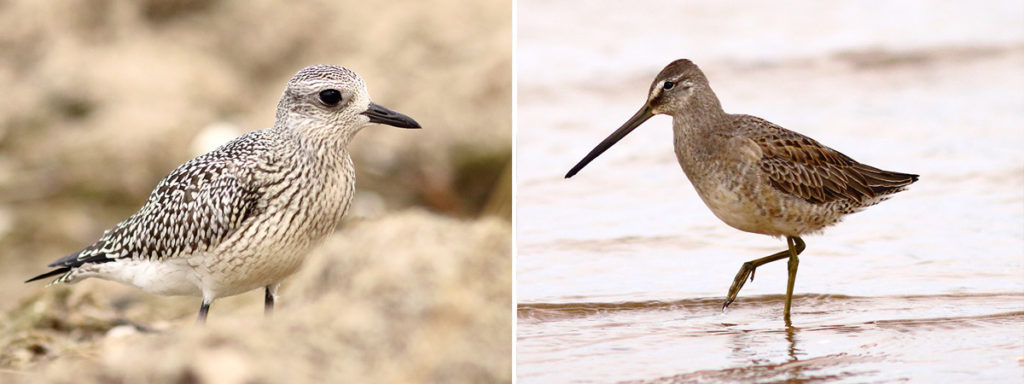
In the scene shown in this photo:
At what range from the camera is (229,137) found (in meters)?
4.68

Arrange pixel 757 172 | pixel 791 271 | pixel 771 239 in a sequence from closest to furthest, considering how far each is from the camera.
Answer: pixel 757 172
pixel 791 271
pixel 771 239

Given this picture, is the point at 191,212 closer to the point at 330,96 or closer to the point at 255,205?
the point at 255,205

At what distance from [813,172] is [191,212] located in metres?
1.62

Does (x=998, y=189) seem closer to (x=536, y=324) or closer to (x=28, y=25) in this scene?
(x=536, y=324)

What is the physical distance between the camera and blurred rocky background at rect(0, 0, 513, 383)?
2.72m

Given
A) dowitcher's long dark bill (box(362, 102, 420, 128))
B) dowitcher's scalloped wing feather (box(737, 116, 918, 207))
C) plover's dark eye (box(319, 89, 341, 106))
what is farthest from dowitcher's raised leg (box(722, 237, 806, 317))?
plover's dark eye (box(319, 89, 341, 106))

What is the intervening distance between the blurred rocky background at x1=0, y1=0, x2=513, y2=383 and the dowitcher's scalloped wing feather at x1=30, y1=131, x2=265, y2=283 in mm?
215

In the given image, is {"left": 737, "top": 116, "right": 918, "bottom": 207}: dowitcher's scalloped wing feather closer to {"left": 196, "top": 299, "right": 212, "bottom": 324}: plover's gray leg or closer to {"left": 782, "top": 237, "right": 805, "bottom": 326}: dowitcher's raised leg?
{"left": 782, "top": 237, "right": 805, "bottom": 326}: dowitcher's raised leg

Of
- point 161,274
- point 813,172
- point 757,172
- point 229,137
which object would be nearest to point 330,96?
point 161,274

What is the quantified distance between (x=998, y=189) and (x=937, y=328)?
1.15 meters

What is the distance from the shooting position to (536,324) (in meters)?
3.38

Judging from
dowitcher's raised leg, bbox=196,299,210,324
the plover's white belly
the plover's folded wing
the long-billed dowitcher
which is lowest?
dowitcher's raised leg, bbox=196,299,210,324

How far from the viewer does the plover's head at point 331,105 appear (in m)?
2.54

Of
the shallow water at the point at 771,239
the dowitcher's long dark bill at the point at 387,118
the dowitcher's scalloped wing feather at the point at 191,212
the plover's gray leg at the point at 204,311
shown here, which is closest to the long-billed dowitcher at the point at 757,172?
the shallow water at the point at 771,239
